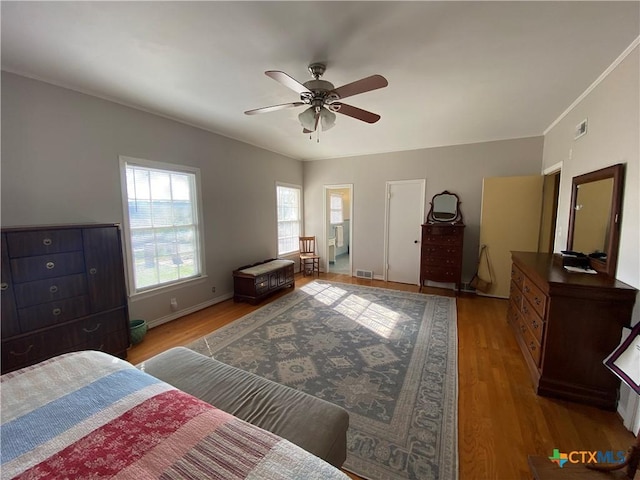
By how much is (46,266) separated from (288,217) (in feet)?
13.2

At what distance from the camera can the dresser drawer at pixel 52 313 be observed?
201 centimetres

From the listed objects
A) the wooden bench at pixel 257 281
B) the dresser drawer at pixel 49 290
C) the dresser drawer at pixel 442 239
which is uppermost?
the dresser drawer at pixel 442 239

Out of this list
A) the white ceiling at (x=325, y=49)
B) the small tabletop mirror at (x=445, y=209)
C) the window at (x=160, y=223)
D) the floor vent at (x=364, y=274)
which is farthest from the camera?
the floor vent at (x=364, y=274)

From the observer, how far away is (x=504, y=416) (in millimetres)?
1843

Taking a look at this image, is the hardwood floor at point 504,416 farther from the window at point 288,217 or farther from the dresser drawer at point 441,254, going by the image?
the window at point 288,217

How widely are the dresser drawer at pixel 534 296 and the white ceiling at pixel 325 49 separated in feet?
6.14

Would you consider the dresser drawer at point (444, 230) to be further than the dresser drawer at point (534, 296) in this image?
Yes

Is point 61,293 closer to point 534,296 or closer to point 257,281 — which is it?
point 257,281

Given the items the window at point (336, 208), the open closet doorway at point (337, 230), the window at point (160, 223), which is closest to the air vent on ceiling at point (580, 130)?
the open closet doorway at point (337, 230)

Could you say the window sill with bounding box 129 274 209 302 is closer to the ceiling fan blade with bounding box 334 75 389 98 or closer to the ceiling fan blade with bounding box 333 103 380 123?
the ceiling fan blade with bounding box 333 103 380 123

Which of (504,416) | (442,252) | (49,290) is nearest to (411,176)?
(442,252)

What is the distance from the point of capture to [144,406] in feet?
3.46

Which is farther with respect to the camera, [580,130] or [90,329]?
[580,130]

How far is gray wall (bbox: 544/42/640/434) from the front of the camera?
5.75 ft
